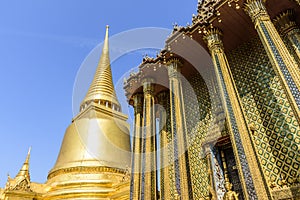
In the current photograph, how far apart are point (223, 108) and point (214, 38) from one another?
2.09 m

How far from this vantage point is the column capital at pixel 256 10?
568 cm

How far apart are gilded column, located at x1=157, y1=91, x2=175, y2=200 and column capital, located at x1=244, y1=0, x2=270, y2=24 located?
431 cm

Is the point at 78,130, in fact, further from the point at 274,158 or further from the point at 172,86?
the point at 274,158

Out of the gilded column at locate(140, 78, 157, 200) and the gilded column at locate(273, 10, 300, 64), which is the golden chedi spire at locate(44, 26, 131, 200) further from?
the gilded column at locate(273, 10, 300, 64)

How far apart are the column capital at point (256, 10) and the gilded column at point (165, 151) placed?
170 inches

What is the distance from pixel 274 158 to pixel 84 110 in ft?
52.2

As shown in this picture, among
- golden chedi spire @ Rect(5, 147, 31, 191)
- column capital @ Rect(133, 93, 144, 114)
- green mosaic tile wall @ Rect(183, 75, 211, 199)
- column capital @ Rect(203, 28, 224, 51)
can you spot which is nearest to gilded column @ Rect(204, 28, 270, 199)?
column capital @ Rect(203, 28, 224, 51)

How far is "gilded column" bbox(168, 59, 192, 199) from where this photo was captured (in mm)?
5921

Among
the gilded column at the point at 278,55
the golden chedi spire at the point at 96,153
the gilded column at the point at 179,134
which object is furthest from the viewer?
the golden chedi spire at the point at 96,153

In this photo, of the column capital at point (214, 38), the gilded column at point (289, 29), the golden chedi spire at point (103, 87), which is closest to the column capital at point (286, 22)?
the gilded column at point (289, 29)

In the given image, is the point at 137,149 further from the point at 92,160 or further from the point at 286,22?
the point at 92,160

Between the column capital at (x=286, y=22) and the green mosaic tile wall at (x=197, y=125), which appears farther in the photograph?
the green mosaic tile wall at (x=197, y=125)

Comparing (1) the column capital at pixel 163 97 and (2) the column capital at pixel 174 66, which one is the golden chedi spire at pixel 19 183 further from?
(2) the column capital at pixel 174 66

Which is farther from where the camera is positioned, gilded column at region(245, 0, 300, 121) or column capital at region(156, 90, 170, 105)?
column capital at region(156, 90, 170, 105)
